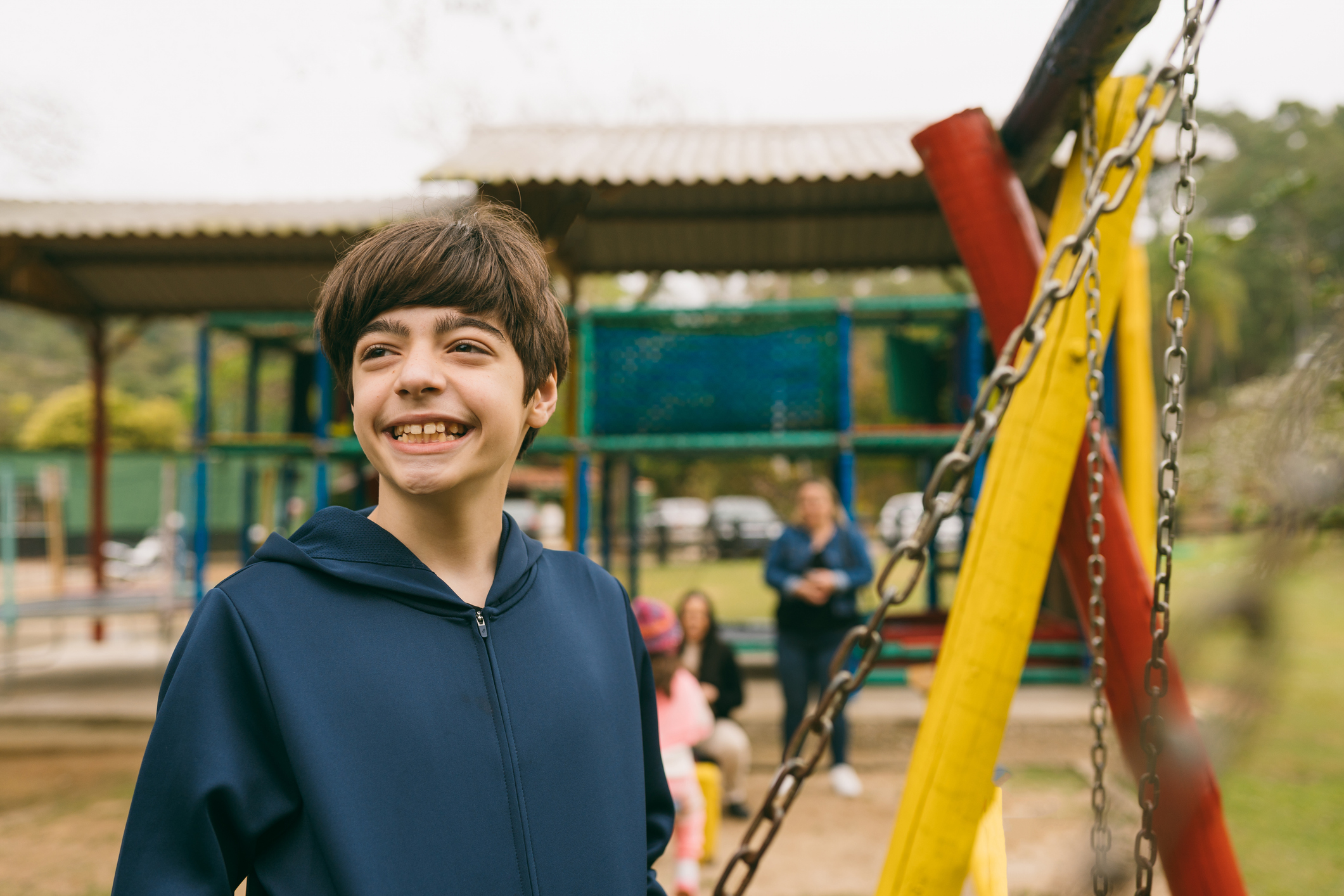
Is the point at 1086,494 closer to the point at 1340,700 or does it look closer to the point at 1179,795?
the point at 1179,795

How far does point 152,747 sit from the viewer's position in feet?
2.93

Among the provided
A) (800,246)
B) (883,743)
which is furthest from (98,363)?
(883,743)

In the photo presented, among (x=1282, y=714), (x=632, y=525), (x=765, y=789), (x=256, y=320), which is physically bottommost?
(x=765, y=789)

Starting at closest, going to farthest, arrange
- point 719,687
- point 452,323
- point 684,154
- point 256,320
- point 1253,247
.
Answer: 1. point 452,323
2. point 719,687
3. point 684,154
4. point 256,320
5. point 1253,247

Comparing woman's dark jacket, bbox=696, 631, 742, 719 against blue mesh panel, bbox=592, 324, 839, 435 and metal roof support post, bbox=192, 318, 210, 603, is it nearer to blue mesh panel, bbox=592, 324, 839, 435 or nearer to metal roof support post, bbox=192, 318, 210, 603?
blue mesh panel, bbox=592, 324, 839, 435

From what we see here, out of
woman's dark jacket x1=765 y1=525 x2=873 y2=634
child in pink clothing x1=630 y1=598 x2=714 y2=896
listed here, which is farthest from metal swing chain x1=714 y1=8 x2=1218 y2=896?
woman's dark jacket x1=765 y1=525 x2=873 y2=634

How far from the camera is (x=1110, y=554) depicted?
1743mm

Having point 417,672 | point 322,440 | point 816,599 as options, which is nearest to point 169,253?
point 322,440

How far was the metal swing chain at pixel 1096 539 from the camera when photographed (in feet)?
4.95

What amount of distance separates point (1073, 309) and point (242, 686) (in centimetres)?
153

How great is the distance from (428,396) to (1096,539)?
116 centimetres

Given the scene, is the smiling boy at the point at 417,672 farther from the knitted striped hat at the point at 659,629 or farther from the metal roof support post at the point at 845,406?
the metal roof support post at the point at 845,406

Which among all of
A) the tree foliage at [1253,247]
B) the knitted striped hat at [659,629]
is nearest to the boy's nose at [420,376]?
the knitted striped hat at [659,629]

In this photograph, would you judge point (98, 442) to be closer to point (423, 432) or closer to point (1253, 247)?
point (423, 432)
